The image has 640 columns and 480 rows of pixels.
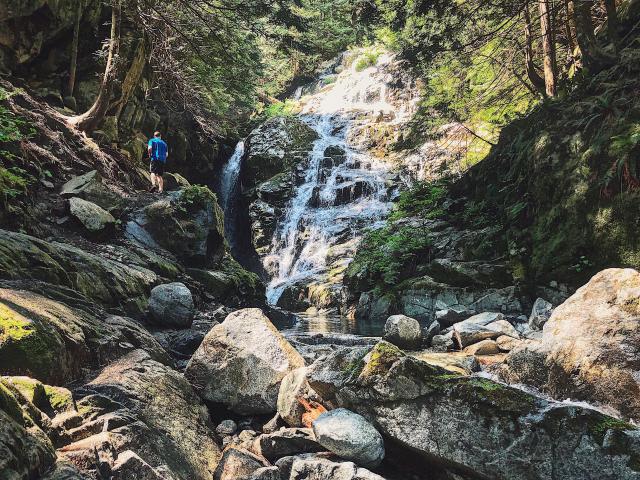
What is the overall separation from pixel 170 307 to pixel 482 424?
220 inches

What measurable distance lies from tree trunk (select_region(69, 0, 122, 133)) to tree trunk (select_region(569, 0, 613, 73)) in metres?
11.5

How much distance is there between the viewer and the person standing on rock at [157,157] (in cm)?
1230

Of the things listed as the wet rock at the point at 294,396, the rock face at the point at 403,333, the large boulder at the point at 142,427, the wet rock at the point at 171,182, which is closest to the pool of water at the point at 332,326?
the rock face at the point at 403,333

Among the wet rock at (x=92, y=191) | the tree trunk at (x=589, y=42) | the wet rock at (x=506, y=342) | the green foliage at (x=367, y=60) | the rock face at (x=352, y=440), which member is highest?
the green foliage at (x=367, y=60)

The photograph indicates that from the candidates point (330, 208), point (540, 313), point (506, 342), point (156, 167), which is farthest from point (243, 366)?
point (330, 208)

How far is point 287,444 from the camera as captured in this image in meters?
3.61

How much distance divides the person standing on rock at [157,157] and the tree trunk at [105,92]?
5.14 ft

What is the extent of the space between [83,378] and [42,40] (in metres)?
12.1

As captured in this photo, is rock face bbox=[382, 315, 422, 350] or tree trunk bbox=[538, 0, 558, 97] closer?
rock face bbox=[382, 315, 422, 350]

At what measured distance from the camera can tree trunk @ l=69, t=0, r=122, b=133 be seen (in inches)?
434

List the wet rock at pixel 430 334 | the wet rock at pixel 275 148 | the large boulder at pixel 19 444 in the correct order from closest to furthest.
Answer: the large boulder at pixel 19 444
the wet rock at pixel 430 334
the wet rock at pixel 275 148

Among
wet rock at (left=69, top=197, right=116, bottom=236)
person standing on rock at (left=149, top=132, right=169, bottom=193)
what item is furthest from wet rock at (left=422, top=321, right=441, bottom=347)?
person standing on rock at (left=149, top=132, right=169, bottom=193)

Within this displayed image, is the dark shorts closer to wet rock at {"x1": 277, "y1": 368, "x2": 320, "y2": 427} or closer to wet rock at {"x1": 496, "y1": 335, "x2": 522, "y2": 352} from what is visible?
wet rock at {"x1": 277, "y1": 368, "x2": 320, "y2": 427}

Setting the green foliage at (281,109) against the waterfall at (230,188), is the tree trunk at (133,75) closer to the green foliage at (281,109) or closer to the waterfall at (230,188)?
the waterfall at (230,188)
